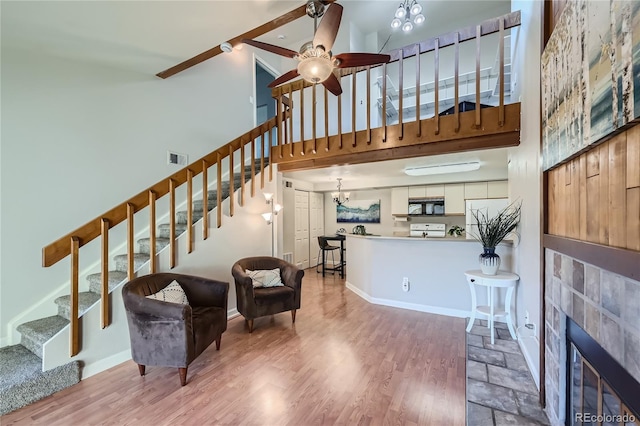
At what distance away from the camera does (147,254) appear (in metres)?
3.26

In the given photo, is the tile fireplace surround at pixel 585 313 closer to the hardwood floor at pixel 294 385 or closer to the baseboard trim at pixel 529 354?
the baseboard trim at pixel 529 354

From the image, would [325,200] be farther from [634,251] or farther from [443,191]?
[634,251]

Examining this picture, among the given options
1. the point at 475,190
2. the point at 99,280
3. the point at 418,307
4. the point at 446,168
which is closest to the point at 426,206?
the point at 475,190

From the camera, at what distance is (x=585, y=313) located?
4.09 feet

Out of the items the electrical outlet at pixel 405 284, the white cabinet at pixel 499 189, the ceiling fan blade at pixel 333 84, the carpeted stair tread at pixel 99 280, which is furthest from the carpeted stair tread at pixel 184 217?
the white cabinet at pixel 499 189

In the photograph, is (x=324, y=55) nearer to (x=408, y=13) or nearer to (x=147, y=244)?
(x=147, y=244)

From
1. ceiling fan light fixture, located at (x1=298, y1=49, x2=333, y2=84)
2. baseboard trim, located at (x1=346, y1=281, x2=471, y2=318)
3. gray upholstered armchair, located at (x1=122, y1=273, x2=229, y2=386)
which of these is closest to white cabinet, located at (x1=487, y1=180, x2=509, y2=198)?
baseboard trim, located at (x1=346, y1=281, x2=471, y2=318)

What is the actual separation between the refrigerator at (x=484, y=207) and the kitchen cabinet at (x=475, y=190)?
144 millimetres

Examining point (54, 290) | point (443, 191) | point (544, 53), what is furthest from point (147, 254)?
point (443, 191)

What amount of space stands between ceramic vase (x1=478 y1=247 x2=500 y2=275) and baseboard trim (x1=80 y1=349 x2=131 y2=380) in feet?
12.2

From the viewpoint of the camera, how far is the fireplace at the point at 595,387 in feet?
3.21

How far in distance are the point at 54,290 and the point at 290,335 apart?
98.8 inches

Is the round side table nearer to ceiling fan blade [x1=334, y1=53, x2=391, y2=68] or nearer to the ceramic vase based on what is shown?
the ceramic vase

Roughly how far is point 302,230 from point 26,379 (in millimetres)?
5056
